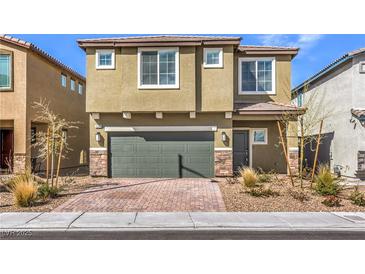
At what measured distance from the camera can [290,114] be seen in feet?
46.1

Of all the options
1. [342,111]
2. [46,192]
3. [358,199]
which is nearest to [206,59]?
[342,111]

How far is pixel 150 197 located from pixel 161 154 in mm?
4501

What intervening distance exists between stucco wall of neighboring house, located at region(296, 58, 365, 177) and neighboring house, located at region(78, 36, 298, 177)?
2.90 meters

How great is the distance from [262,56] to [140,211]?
11493mm

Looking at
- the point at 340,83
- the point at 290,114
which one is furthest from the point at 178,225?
the point at 340,83

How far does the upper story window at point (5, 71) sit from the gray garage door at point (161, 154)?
6.27 metres

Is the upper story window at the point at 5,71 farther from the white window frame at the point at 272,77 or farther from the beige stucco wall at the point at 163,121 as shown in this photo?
the white window frame at the point at 272,77

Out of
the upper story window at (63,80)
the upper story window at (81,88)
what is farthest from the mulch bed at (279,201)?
the upper story window at (81,88)

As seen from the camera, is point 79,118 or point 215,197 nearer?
point 215,197

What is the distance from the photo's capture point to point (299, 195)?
10.3m

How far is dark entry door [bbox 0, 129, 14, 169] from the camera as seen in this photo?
53.1 ft

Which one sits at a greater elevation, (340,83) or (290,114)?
(340,83)

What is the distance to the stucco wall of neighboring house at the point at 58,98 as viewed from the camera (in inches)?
620

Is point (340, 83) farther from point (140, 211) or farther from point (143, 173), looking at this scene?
point (140, 211)
